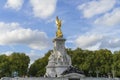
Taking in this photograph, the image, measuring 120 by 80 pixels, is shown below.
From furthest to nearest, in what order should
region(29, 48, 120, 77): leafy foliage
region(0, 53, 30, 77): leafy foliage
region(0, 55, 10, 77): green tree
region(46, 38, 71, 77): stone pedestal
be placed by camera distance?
region(0, 53, 30, 77): leafy foliage
region(0, 55, 10, 77): green tree
region(29, 48, 120, 77): leafy foliage
region(46, 38, 71, 77): stone pedestal

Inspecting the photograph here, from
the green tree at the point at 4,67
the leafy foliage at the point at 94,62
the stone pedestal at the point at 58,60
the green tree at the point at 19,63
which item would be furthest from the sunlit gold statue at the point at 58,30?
the green tree at the point at 4,67

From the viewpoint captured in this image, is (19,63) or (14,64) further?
(19,63)

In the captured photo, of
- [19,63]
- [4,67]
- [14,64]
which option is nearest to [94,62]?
[19,63]

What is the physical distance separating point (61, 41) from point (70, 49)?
67.8ft

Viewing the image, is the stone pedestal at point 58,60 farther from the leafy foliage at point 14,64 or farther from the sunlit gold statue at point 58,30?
the leafy foliage at point 14,64

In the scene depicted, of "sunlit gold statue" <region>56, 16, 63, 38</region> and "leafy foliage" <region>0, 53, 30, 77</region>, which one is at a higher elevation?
"sunlit gold statue" <region>56, 16, 63, 38</region>

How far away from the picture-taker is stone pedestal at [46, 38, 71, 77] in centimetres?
7425

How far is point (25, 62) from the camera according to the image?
92125 mm

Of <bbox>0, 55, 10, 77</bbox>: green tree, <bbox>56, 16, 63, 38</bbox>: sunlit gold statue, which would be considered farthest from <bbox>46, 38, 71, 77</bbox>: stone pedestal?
<bbox>0, 55, 10, 77</bbox>: green tree

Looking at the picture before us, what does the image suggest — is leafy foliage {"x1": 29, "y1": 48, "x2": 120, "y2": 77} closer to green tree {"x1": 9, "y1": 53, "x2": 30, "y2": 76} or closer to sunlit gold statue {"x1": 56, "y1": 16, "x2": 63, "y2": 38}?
green tree {"x1": 9, "y1": 53, "x2": 30, "y2": 76}

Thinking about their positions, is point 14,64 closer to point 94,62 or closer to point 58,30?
point 58,30

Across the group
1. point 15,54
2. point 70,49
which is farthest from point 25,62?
point 70,49

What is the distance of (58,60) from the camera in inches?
2958

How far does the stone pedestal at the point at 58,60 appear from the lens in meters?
74.2
